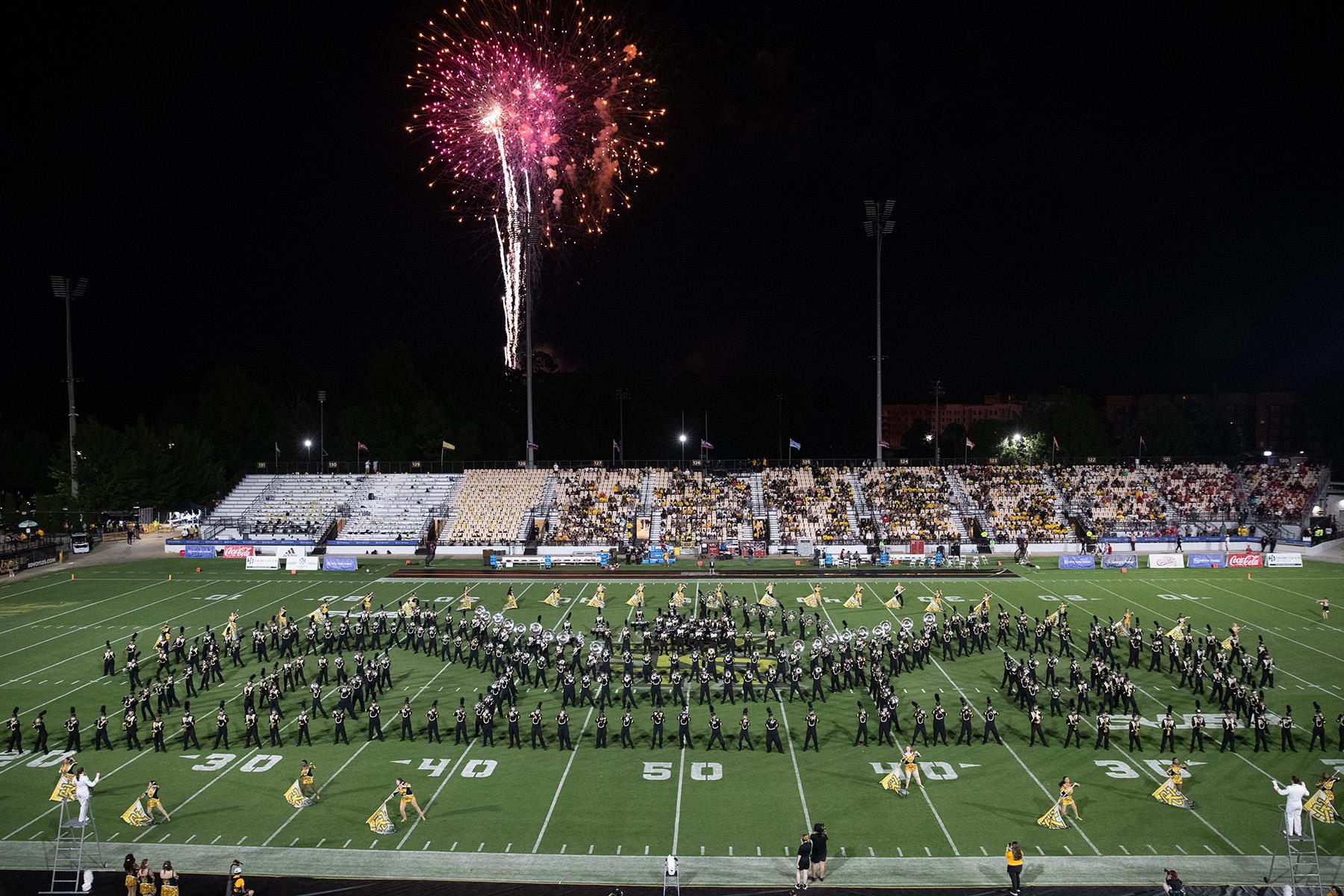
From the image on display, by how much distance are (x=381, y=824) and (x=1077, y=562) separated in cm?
3323

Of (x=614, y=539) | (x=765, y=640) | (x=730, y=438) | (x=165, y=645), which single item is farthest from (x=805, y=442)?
(x=165, y=645)

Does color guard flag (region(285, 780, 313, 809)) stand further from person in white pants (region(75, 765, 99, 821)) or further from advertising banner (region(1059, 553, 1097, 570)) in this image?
advertising banner (region(1059, 553, 1097, 570))

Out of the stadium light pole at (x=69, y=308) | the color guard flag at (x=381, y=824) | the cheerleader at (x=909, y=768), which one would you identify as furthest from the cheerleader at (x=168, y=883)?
the stadium light pole at (x=69, y=308)

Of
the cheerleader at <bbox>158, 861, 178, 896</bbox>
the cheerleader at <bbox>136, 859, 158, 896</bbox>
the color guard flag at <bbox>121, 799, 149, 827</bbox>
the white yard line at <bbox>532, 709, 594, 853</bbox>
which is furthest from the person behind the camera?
the color guard flag at <bbox>121, 799, 149, 827</bbox>

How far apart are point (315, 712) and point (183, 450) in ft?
140

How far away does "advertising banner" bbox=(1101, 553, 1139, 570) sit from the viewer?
39000mm

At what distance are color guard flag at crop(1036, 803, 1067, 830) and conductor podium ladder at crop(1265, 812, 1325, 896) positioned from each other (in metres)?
2.56

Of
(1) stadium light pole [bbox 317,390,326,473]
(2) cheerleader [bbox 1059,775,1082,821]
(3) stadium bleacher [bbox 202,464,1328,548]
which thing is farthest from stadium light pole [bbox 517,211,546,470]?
(2) cheerleader [bbox 1059,775,1082,821]

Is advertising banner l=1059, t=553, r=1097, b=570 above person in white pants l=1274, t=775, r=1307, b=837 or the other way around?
above

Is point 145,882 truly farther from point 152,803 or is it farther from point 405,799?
point 405,799

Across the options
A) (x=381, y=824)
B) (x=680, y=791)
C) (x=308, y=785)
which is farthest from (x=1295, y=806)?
(x=308, y=785)

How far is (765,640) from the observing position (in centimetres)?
2541

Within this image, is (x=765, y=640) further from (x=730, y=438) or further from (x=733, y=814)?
(x=730, y=438)

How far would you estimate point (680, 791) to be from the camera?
15.2m
